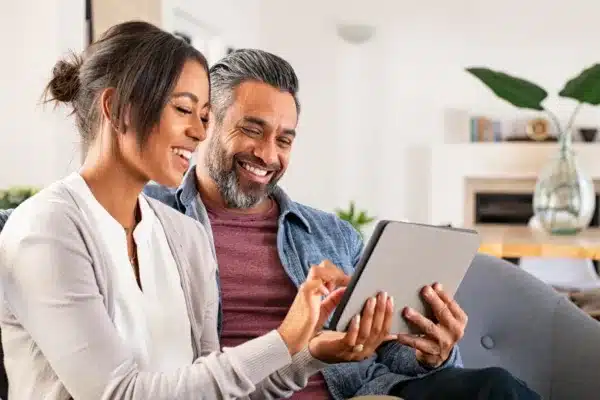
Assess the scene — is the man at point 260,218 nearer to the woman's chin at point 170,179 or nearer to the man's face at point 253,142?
the man's face at point 253,142

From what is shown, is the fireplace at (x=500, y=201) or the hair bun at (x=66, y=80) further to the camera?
the fireplace at (x=500, y=201)

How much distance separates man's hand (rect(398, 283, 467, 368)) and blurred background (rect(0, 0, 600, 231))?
452 centimetres

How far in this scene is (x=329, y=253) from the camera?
170 cm

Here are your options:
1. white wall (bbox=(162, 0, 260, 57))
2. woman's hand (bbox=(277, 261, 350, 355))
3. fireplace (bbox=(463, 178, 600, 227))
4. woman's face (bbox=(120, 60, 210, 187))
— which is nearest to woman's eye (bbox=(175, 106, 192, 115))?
woman's face (bbox=(120, 60, 210, 187))

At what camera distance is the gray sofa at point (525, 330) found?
1.70 metres

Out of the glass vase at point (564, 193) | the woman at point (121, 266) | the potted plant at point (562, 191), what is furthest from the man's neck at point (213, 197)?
the glass vase at point (564, 193)

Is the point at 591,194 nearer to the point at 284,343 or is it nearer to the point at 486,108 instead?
the point at 284,343

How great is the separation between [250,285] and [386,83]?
448 centimetres

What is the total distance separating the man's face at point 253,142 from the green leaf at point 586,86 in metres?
1.41

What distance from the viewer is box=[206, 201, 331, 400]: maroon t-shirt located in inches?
62.2

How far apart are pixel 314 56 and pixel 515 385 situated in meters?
4.82

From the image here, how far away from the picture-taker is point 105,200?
116cm

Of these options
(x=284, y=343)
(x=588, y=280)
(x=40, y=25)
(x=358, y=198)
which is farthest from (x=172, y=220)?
(x=358, y=198)

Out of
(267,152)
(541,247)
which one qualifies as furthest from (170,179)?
(541,247)
